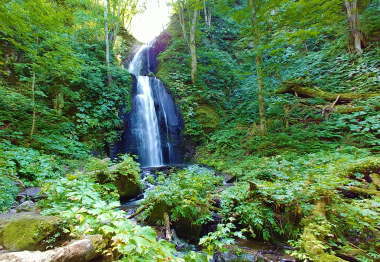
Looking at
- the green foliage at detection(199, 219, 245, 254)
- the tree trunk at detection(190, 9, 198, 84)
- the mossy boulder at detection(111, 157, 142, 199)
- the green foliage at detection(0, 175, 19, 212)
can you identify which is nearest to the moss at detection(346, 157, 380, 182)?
the green foliage at detection(199, 219, 245, 254)

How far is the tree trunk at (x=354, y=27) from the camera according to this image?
9688 mm

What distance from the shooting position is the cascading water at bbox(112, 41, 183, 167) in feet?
34.9

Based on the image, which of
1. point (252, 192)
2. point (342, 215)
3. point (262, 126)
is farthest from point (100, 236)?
point (262, 126)

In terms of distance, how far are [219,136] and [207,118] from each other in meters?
1.88

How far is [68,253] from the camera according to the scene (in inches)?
61.4

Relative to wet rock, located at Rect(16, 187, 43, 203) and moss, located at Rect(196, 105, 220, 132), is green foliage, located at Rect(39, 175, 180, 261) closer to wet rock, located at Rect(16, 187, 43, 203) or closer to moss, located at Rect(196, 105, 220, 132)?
wet rock, located at Rect(16, 187, 43, 203)

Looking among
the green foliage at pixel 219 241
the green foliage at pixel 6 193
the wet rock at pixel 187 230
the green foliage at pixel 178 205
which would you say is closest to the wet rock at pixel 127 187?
the green foliage at pixel 178 205

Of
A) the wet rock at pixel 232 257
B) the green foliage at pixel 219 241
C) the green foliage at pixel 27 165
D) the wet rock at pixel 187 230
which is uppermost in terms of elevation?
the green foliage at pixel 27 165

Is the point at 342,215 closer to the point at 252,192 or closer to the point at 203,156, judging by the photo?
the point at 252,192

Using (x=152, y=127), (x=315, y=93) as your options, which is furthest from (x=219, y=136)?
(x=315, y=93)

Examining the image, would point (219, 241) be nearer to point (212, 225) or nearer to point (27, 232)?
point (212, 225)

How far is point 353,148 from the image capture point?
19.2 feet

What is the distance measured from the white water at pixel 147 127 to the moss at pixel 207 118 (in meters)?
2.56

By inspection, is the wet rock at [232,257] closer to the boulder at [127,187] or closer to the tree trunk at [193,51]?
the boulder at [127,187]
